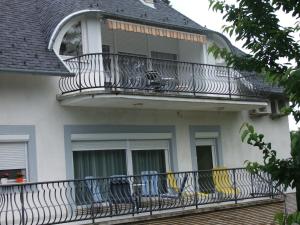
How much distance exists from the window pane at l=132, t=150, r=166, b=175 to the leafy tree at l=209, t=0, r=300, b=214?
10.5 m

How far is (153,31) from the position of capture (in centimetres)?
1645

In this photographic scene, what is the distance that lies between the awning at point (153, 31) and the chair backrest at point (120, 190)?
443cm

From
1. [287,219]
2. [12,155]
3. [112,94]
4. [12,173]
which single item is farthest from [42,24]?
[287,219]

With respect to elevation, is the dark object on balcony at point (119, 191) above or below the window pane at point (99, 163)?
below

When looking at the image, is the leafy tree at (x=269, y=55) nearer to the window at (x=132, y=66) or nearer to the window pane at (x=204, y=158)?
the window at (x=132, y=66)

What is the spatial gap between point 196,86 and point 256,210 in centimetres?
430

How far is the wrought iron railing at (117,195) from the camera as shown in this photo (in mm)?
12188

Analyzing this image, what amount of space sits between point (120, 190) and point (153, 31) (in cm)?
521

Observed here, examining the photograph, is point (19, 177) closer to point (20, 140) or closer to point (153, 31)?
point (20, 140)

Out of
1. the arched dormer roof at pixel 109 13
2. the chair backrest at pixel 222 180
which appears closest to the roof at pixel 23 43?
the arched dormer roof at pixel 109 13

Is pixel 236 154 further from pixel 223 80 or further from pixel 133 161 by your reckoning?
pixel 133 161

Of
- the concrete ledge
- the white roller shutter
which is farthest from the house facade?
the concrete ledge

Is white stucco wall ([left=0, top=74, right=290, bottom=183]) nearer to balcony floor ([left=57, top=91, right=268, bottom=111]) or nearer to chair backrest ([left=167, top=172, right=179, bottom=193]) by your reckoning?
balcony floor ([left=57, top=91, right=268, bottom=111])

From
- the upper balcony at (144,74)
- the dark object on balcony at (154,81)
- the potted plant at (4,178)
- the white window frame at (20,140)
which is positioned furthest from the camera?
the dark object on balcony at (154,81)
